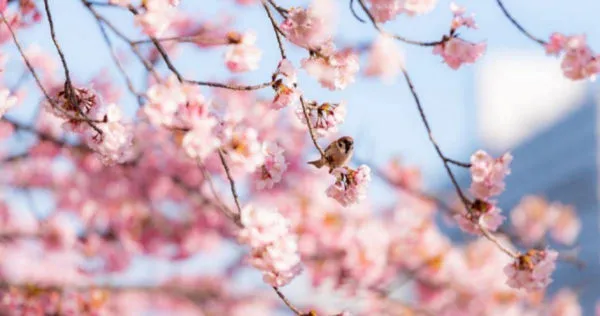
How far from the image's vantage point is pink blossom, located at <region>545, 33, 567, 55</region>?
8.79ft

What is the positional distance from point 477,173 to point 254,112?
3.69 m

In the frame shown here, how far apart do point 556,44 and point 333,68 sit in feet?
2.87

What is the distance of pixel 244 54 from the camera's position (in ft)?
7.34

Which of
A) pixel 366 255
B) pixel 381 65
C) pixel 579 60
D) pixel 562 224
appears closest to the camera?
pixel 579 60

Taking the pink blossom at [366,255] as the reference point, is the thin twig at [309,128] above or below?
below

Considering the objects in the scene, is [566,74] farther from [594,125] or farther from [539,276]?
[594,125]

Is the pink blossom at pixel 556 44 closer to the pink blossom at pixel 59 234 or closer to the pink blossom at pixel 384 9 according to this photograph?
the pink blossom at pixel 384 9

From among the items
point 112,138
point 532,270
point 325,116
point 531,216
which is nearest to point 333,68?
point 325,116

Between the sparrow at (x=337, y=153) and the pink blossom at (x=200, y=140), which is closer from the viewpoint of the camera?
the pink blossom at (x=200, y=140)

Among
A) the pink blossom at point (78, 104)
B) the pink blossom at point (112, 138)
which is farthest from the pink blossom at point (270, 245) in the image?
the pink blossom at point (78, 104)

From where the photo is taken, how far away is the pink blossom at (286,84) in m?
2.06

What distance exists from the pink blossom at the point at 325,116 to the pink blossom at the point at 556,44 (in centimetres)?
88

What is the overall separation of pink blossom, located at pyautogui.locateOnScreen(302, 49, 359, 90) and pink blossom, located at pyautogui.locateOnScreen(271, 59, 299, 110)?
103 mm

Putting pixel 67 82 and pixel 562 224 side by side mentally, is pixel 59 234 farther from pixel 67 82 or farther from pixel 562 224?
pixel 562 224
